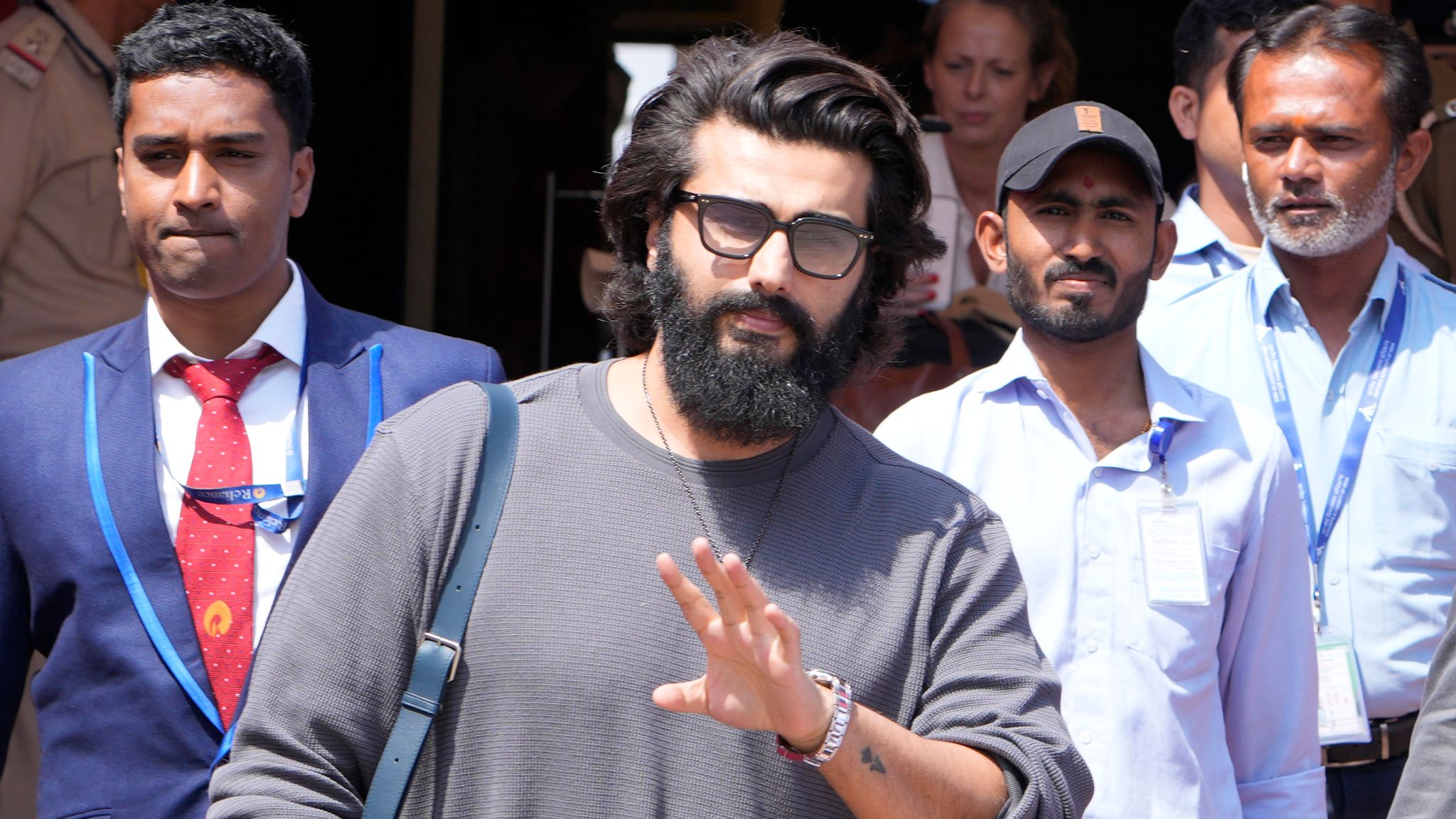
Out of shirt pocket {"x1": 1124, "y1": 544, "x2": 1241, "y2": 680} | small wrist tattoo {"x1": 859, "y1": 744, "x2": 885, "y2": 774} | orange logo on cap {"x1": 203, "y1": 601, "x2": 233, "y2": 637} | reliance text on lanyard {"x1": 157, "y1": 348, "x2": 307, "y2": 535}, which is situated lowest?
orange logo on cap {"x1": 203, "y1": 601, "x2": 233, "y2": 637}

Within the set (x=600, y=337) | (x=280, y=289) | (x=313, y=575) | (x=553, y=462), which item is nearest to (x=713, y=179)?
(x=553, y=462)

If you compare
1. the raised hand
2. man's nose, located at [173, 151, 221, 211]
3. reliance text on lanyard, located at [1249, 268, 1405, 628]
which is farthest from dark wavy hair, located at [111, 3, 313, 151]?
reliance text on lanyard, located at [1249, 268, 1405, 628]

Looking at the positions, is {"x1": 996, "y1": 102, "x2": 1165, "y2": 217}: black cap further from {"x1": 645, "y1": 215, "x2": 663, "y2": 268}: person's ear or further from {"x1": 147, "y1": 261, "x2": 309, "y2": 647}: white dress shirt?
{"x1": 147, "y1": 261, "x2": 309, "y2": 647}: white dress shirt

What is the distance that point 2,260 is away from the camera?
4.05 m

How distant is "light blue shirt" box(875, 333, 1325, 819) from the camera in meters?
2.39

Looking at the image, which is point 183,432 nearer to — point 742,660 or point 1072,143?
point 742,660

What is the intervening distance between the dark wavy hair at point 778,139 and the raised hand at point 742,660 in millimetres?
579

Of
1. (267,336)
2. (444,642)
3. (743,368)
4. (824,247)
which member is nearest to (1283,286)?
(824,247)

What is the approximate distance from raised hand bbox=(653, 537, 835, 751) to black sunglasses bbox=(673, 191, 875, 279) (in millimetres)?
495

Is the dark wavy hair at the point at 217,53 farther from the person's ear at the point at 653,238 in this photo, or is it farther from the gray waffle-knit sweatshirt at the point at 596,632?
the gray waffle-knit sweatshirt at the point at 596,632

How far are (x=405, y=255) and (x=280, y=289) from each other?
2.47 m

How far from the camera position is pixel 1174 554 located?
247cm

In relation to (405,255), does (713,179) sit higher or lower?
higher

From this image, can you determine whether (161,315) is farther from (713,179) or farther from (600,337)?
(600,337)
